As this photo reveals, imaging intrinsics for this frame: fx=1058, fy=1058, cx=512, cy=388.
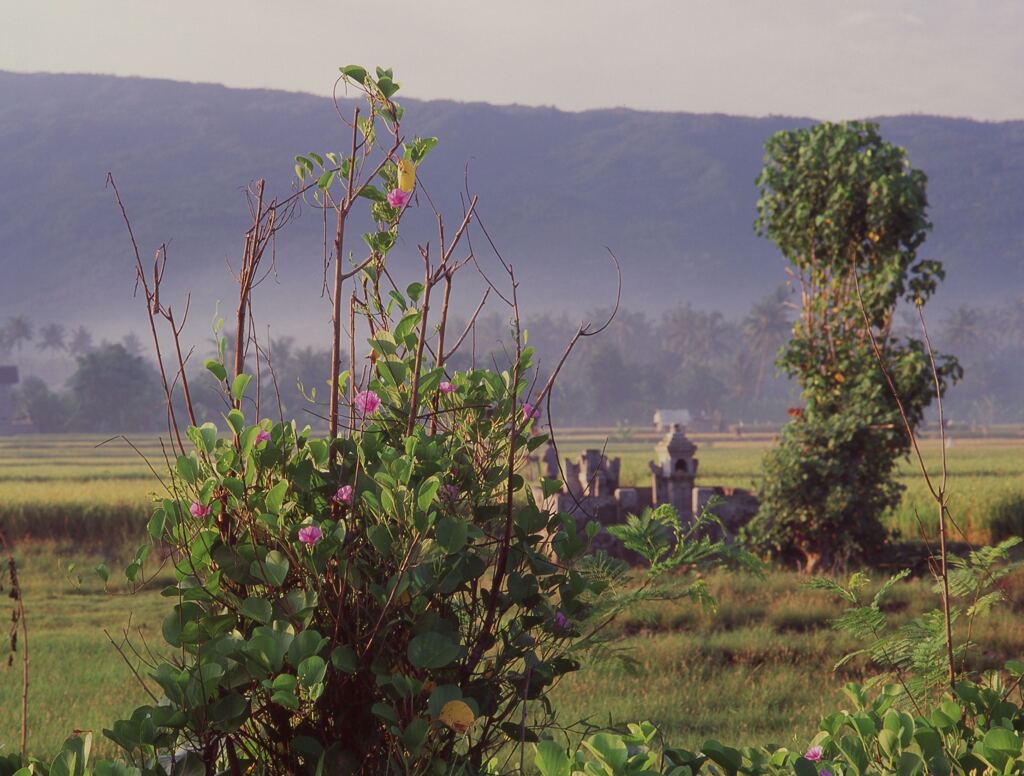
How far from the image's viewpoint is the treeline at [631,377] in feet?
336

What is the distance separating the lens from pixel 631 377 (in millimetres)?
141625

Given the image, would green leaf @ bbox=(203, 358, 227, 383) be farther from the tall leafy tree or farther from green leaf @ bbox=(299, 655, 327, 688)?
the tall leafy tree

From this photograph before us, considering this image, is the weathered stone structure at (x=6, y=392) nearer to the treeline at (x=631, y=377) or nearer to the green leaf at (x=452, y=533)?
the treeline at (x=631, y=377)

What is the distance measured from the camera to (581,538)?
321 cm

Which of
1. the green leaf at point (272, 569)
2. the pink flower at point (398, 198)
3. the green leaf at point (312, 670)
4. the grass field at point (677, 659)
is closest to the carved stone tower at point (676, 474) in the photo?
the grass field at point (677, 659)

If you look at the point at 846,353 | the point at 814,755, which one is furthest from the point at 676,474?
the point at 814,755

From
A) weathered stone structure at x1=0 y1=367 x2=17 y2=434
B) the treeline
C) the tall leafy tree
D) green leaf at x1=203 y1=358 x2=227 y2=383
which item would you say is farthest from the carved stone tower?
weathered stone structure at x1=0 y1=367 x2=17 y2=434

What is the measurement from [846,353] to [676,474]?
3.27 meters

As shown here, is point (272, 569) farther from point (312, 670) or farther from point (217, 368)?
point (217, 368)

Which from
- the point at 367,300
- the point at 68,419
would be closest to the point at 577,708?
the point at 367,300

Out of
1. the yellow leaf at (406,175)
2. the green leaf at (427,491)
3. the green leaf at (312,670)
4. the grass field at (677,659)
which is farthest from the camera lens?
the grass field at (677,659)

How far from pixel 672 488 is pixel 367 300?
12493 millimetres

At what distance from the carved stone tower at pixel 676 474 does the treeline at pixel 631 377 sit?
8786 centimetres

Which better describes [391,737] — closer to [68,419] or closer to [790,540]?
[790,540]
